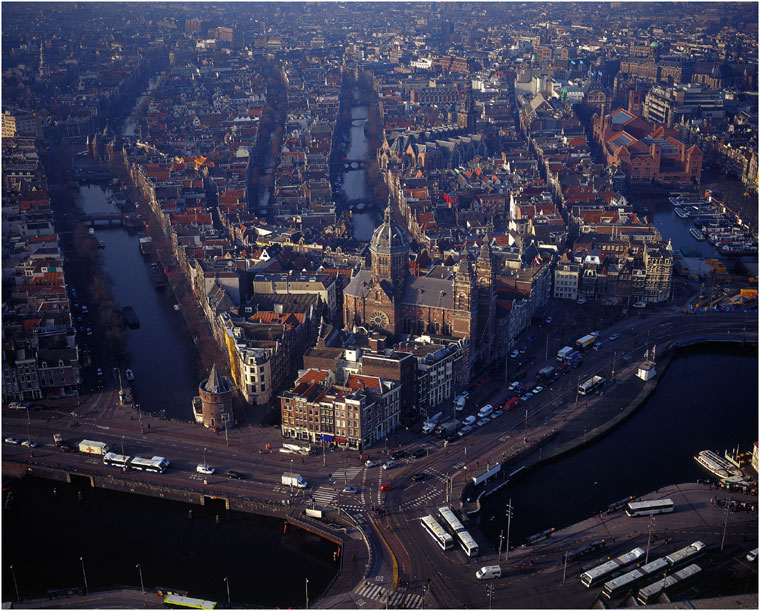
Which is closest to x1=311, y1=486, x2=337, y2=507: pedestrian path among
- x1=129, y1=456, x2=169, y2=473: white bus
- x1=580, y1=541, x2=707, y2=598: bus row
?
x1=129, y1=456, x2=169, y2=473: white bus

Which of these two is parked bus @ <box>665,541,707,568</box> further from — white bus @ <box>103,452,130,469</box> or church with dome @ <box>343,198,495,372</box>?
white bus @ <box>103,452,130,469</box>

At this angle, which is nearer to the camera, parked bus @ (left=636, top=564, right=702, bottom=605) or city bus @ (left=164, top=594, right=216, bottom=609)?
parked bus @ (left=636, top=564, right=702, bottom=605)

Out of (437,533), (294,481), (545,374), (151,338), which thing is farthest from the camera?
(151,338)

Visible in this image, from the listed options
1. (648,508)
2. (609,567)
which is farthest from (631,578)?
(648,508)

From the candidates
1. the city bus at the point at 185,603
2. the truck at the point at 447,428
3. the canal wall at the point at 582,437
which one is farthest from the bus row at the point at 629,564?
the city bus at the point at 185,603

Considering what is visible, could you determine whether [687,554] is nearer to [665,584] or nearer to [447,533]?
[665,584]

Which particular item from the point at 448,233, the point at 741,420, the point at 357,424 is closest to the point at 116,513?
the point at 357,424
